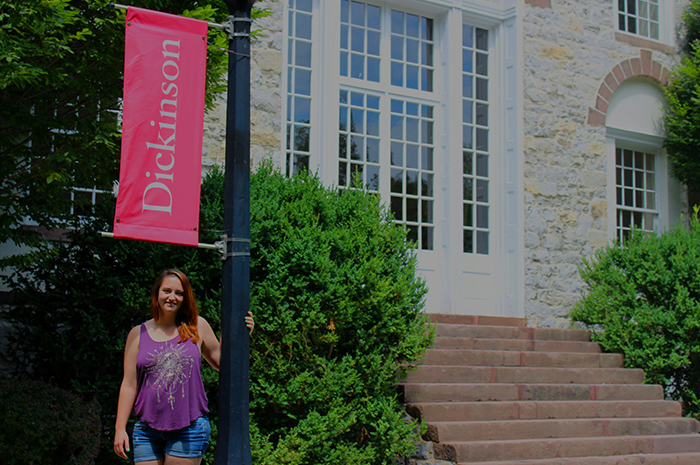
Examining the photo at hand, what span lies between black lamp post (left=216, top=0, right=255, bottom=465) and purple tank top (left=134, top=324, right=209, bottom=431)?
186 mm

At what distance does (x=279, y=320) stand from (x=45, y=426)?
6.04 ft

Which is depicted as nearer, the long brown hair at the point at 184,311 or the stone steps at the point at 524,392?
the long brown hair at the point at 184,311

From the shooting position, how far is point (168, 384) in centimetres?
380

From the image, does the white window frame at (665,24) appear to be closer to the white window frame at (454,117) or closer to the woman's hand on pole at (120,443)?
the white window frame at (454,117)

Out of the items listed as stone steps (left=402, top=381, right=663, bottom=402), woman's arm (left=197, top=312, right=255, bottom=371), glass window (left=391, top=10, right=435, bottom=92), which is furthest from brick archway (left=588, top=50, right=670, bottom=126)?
woman's arm (left=197, top=312, right=255, bottom=371)

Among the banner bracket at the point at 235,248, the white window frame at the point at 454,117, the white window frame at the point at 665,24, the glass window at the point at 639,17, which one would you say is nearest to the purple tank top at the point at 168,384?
the banner bracket at the point at 235,248

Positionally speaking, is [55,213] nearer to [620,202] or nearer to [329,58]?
[329,58]

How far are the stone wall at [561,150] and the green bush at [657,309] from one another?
42.3 inches

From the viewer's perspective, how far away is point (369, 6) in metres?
9.94

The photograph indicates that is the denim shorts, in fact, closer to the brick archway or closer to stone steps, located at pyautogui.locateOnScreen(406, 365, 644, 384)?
stone steps, located at pyautogui.locateOnScreen(406, 365, 644, 384)

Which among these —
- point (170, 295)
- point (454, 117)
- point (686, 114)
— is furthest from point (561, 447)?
point (686, 114)

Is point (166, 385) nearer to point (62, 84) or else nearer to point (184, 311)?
point (184, 311)

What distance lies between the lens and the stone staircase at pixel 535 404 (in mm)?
6836

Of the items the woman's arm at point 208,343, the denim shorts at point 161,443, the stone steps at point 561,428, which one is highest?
the woman's arm at point 208,343
